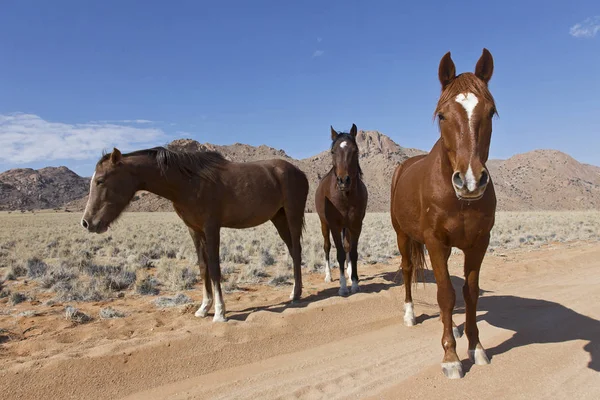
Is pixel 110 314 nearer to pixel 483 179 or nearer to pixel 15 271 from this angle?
pixel 483 179

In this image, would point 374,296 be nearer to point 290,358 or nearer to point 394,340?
point 394,340

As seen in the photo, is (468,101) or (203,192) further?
(203,192)

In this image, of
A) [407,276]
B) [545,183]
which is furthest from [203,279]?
[545,183]

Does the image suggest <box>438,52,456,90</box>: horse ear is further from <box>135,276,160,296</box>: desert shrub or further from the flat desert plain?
<box>135,276,160,296</box>: desert shrub

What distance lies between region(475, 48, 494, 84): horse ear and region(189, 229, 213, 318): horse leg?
173 inches

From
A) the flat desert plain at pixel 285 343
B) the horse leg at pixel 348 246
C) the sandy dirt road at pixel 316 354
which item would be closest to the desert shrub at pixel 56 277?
the flat desert plain at pixel 285 343

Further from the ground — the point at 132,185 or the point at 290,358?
the point at 132,185

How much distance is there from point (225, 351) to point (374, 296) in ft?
9.62

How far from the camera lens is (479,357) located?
12.4ft

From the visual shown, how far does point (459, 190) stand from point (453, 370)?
5.79 ft

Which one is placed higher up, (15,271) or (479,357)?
(15,271)

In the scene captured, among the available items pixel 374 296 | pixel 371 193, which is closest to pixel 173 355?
pixel 374 296

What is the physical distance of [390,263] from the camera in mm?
11938

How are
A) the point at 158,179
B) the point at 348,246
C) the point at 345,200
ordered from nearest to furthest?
the point at 158,179, the point at 345,200, the point at 348,246
